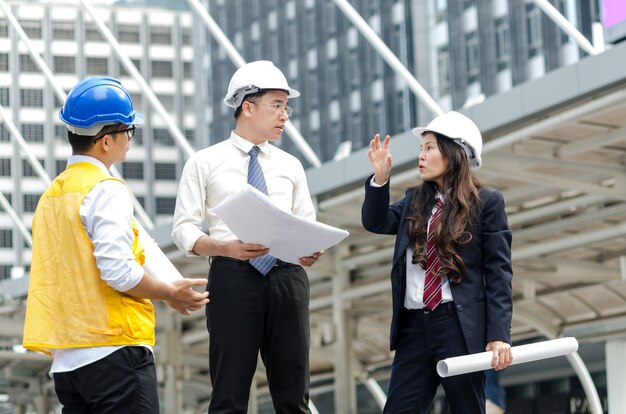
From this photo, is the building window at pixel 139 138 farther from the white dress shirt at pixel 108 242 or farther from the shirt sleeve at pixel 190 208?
the white dress shirt at pixel 108 242

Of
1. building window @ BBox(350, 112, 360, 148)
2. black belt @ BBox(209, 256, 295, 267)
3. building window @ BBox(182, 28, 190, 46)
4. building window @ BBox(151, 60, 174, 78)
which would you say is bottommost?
black belt @ BBox(209, 256, 295, 267)

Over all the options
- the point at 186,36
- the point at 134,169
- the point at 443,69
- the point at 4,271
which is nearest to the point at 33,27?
the point at 186,36

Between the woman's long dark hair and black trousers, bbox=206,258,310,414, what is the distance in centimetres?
55

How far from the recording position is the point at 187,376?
33156 mm

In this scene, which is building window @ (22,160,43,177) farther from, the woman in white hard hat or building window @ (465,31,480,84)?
the woman in white hard hat

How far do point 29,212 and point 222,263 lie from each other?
96188 millimetres

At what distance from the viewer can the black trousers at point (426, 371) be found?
5512 millimetres

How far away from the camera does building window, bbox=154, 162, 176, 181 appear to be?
333 feet

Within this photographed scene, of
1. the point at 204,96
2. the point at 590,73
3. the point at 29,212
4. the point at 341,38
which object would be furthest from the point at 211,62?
the point at 590,73

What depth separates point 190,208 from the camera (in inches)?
226

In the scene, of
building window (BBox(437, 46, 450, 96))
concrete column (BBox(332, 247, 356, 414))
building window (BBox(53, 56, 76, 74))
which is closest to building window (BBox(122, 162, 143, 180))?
building window (BBox(53, 56, 76, 74))

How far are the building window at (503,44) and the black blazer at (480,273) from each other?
43619 millimetres

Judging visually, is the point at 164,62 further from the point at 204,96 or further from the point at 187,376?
the point at 187,376

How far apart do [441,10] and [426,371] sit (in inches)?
1935
